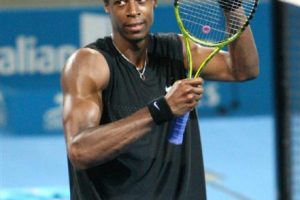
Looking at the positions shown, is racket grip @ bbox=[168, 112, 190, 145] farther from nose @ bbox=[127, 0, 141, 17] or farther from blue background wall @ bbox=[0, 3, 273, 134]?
blue background wall @ bbox=[0, 3, 273, 134]

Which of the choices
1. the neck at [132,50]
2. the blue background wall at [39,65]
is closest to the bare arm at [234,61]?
the neck at [132,50]

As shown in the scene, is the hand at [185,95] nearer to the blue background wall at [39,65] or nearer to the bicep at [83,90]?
→ the bicep at [83,90]

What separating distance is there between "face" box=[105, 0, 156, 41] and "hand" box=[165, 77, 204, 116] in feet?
0.90

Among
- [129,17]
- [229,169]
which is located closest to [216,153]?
[229,169]

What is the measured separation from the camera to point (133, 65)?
248 cm

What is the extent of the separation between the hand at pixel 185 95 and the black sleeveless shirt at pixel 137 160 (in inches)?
9.8

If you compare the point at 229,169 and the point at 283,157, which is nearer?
the point at 283,157

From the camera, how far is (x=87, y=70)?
2402 millimetres

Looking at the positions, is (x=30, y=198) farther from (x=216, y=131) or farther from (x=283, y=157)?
(x=283, y=157)

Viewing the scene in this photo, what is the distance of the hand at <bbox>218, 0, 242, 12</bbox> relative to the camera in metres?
2.54

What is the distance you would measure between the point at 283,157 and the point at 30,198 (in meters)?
1.38

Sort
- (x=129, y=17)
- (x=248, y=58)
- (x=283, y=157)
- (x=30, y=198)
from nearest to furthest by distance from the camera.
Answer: (x=129, y=17) → (x=248, y=58) → (x=283, y=157) → (x=30, y=198)

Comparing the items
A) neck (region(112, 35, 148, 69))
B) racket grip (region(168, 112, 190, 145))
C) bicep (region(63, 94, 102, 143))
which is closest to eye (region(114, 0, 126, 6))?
neck (region(112, 35, 148, 69))

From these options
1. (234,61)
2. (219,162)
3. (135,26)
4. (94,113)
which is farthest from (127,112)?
(219,162)
